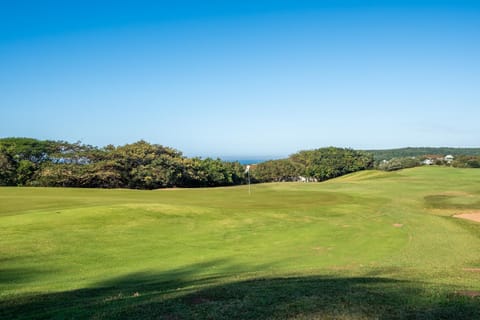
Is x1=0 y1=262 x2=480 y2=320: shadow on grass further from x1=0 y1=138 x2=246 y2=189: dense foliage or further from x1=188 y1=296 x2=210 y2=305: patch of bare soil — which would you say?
x1=0 y1=138 x2=246 y2=189: dense foliage

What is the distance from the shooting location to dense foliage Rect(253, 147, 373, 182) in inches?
4183

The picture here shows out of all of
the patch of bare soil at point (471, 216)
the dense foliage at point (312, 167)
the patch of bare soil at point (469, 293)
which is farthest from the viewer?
the dense foliage at point (312, 167)

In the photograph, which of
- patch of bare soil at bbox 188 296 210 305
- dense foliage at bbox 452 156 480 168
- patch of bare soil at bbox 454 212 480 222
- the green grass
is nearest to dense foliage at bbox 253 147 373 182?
dense foliage at bbox 452 156 480 168

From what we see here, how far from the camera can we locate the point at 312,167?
105938mm

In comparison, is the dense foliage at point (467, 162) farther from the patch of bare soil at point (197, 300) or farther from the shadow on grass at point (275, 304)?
the patch of bare soil at point (197, 300)

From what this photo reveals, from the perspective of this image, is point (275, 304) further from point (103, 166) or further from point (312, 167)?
point (312, 167)

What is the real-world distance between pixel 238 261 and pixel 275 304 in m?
10.0

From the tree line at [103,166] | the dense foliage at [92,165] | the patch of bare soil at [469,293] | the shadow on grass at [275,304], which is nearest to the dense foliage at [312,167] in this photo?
the tree line at [103,166]

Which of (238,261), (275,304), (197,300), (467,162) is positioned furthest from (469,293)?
(467,162)

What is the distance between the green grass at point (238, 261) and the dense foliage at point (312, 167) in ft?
216

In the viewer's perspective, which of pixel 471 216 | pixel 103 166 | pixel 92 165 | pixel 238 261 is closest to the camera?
pixel 238 261

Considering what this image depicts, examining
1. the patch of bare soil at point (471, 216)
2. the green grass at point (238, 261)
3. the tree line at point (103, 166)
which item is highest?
the tree line at point (103, 166)

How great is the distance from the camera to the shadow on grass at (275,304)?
7777mm

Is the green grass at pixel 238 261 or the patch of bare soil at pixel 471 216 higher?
the green grass at pixel 238 261
